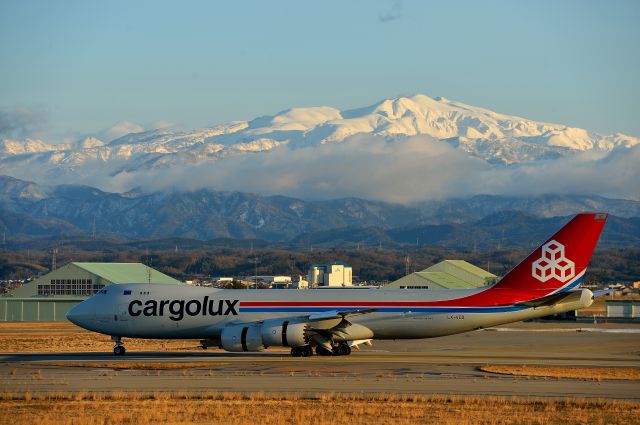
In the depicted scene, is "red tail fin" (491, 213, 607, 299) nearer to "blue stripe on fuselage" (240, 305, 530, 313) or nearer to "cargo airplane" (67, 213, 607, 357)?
"cargo airplane" (67, 213, 607, 357)

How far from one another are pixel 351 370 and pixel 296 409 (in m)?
13.8

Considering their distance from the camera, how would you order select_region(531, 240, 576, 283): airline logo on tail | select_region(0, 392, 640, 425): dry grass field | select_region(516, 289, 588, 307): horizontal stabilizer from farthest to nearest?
select_region(531, 240, 576, 283): airline logo on tail < select_region(516, 289, 588, 307): horizontal stabilizer < select_region(0, 392, 640, 425): dry grass field

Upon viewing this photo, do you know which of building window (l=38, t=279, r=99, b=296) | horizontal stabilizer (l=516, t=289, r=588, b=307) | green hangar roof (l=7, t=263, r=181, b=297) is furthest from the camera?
building window (l=38, t=279, r=99, b=296)

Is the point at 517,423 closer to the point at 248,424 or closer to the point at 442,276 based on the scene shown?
the point at 248,424

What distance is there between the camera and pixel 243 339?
55.9 m

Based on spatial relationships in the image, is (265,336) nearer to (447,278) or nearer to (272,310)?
(272,310)

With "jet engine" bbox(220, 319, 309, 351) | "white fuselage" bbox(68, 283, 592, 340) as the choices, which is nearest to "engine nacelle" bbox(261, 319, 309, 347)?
"jet engine" bbox(220, 319, 309, 351)

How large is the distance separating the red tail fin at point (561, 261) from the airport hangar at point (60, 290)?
72054mm

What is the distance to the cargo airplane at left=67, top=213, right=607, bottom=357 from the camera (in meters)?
55.5

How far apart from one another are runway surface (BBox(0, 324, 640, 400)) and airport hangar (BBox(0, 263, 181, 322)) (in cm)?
5921

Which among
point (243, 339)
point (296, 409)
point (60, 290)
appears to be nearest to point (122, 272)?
point (60, 290)

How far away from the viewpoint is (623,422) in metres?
30.5

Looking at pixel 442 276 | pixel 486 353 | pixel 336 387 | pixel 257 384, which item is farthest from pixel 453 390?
pixel 442 276

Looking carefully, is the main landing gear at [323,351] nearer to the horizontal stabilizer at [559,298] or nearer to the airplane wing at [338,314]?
the airplane wing at [338,314]
